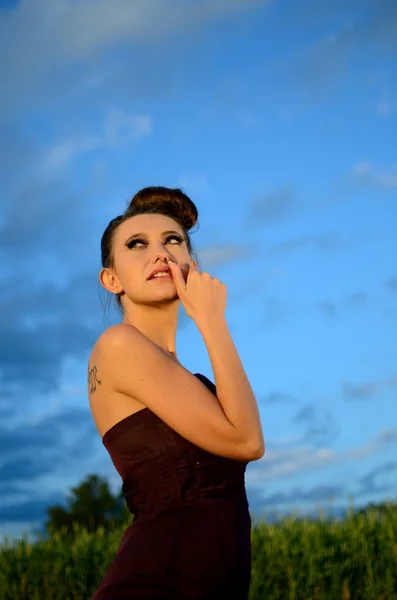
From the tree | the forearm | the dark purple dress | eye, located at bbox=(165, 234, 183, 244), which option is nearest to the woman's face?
eye, located at bbox=(165, 234, 183, 244)

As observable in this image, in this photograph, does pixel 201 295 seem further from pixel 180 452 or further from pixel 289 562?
pixel 289 562

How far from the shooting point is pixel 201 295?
300cm

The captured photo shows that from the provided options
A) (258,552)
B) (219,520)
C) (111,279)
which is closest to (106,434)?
(219,520)

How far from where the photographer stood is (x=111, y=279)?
3.55m

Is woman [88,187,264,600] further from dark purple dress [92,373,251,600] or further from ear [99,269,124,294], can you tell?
ear [99,269,124,294]

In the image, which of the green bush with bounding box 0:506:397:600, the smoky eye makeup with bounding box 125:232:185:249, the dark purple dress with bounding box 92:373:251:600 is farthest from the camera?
the green bush with bounding box 0:506:397:600

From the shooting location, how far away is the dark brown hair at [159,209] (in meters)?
3.71

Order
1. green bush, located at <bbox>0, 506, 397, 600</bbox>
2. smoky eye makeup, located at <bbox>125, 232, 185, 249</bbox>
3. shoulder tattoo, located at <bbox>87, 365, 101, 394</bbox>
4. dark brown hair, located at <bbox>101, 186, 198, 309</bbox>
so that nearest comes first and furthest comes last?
shoulder tattoo, located at <bbox>87, 365, 101, 394</bbox> → smoky eye makeup, located at <bbox>125, 232, 185, 249</bbox> → dark brown hair, located at <bbox>101, 186, 198, 309</bbox> → green bush, located at <bbox>0, 506, 397, 600</bbox>

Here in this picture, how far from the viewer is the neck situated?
3234mm

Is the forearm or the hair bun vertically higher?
the hair bun

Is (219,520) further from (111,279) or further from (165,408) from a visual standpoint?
(111,279)

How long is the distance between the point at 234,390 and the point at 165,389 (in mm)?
251

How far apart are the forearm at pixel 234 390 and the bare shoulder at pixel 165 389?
28 mm

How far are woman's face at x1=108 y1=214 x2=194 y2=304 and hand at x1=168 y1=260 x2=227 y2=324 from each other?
0.41 ft
